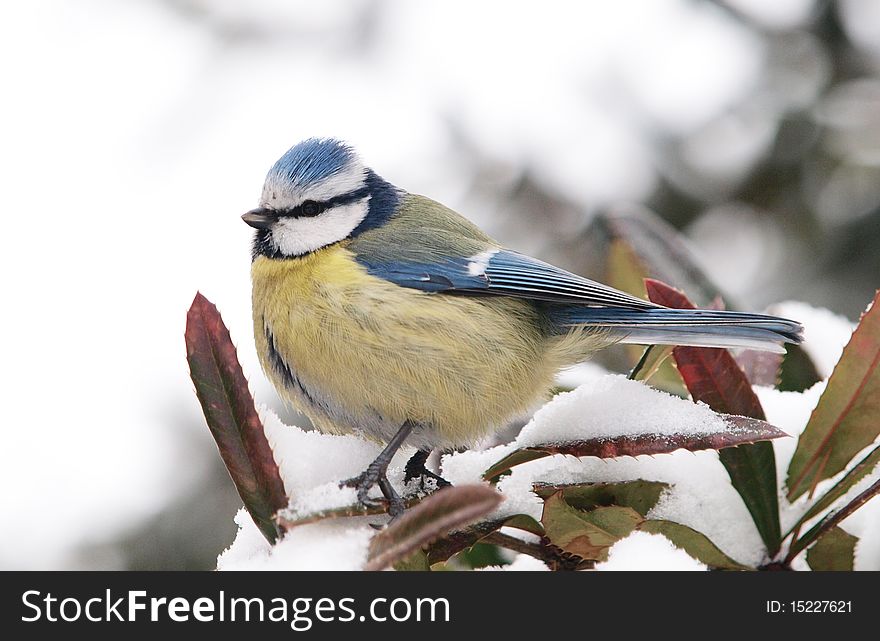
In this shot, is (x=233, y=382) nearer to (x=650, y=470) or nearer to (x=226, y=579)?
(x=226, y=579)

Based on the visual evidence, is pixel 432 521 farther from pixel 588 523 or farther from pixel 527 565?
pixel 527 565

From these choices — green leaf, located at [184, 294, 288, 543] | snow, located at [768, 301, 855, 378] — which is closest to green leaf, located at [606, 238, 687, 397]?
snow, located at [768, 301, 855, 378]

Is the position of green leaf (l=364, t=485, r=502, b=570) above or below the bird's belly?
below

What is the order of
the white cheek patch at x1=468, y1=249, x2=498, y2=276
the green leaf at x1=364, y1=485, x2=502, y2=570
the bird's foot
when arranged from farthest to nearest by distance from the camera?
the white cheek patch at x1=468, y1=249, x2=498, y2=276 → the bird's foot → the green leaf at x1=364, y1=485, x2=502, y2=570

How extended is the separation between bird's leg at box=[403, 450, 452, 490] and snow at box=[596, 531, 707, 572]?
0.51m

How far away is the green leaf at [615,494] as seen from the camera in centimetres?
145

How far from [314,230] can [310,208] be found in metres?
0.07

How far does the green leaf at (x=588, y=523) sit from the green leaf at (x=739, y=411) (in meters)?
0.23

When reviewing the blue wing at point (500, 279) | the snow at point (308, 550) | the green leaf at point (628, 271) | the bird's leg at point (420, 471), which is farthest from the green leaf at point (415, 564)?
the green leaf at point (628, 271)

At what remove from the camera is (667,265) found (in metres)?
2.37

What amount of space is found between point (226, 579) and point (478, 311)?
1002mm

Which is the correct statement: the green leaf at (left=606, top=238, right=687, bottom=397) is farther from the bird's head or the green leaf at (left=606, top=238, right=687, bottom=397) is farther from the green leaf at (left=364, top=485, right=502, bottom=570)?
the green leaf at (left=364, top=485, right=502, bottom=570)

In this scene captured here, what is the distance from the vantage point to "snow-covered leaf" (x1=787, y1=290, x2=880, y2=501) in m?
1.47

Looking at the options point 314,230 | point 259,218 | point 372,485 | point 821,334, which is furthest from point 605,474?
point 259,218
